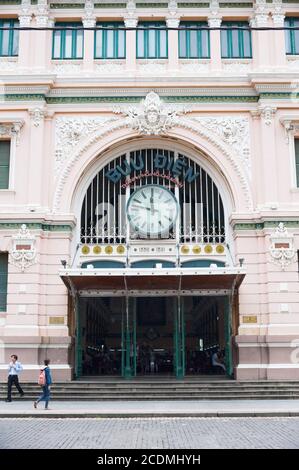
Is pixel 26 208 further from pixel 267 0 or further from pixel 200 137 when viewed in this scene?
pixel 267 0

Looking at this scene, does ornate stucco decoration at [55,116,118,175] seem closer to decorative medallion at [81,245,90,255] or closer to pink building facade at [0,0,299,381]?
pink building facade at [0,0,299,381]

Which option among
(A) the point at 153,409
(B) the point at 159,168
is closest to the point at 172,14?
(B) the point at 159,168

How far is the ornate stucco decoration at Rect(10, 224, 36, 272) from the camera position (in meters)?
26.6

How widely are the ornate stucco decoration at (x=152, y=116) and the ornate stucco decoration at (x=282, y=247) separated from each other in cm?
678

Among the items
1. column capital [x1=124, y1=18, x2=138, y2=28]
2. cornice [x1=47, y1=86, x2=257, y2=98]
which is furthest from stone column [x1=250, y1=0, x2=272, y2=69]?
column capital [x1=124, y1=18, x2=138, y2=28]

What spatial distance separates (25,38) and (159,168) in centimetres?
858

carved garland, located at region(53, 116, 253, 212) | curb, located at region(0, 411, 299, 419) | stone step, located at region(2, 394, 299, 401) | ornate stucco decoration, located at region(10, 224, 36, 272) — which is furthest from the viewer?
carved garland, located at region(53, 116, 253, 212)

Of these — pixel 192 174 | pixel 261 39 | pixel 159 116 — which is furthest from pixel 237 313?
pixel 261 39

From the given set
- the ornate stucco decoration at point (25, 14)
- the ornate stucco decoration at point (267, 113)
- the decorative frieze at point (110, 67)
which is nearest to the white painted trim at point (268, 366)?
the ornate stucco decoration at point (267, 113)

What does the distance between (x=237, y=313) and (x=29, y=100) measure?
13.2 meters

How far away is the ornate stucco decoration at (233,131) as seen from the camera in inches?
1107

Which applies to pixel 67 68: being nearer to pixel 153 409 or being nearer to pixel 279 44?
pixel 279 44

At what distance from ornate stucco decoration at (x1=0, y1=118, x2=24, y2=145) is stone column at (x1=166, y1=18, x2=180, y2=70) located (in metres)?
7.34

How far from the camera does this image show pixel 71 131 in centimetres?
2830
